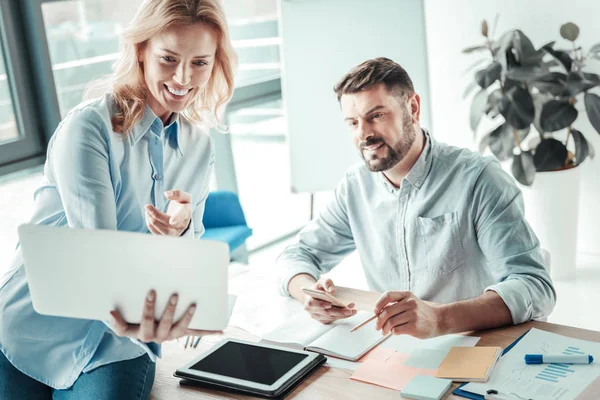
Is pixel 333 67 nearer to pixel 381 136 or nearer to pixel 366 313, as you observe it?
pixel 381 136

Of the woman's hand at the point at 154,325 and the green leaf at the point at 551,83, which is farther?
the green leaf at the point at 551,83

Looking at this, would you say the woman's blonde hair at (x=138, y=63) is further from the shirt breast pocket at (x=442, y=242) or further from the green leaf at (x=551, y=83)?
the green leaf at (x=551, y=83)

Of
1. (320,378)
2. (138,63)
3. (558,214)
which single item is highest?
(138,63)

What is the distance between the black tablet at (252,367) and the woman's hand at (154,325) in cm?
14

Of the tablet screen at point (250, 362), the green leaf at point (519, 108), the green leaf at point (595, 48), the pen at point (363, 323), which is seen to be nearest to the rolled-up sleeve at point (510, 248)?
the pen at point (363, 323)

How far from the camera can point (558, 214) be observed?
388 cm

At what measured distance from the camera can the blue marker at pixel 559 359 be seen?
143cm

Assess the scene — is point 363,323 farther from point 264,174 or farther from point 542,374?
point 264,174

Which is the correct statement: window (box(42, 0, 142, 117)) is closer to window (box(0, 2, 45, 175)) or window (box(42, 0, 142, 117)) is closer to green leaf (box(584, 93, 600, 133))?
window (box(0, 2, 45, 175))

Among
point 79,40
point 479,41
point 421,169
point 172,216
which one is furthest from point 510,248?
point 479,41

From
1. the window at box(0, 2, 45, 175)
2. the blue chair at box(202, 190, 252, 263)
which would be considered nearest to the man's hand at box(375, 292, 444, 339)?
the blue chair at box(202, 190, 252, 263)

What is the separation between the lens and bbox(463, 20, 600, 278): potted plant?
3.71m

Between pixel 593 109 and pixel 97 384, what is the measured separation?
118 inches

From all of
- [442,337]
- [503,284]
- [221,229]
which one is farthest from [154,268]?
[221,229]
